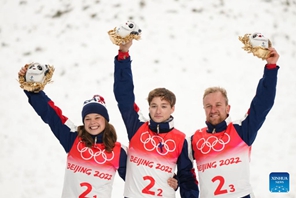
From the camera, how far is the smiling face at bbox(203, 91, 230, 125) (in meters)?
2.56

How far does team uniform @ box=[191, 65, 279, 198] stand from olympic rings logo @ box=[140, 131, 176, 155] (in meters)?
0.15

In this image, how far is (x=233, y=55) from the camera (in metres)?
3.82

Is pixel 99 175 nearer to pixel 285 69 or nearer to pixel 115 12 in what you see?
pixel 115 12

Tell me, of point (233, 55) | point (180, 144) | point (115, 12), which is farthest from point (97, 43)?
point (180, 144)

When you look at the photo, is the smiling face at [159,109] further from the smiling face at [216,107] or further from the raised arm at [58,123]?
the raised arm at [58,123]

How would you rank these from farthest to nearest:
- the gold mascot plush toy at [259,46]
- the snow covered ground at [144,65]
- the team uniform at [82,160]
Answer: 1. the snow covered ground at [144,65]
2. the team uniform at [82,160]
3. the gold mascot plush toy at [259,46]

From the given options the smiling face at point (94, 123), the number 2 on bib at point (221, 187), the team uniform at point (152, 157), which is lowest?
the number 2 on bib at point (221, 187)

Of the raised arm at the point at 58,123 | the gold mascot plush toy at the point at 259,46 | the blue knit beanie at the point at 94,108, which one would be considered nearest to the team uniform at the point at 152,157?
the blue knit beanie at the point at 94,108

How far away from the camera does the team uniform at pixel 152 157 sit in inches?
97.9

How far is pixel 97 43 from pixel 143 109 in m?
0.76

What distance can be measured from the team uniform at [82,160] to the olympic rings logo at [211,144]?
0.45 m

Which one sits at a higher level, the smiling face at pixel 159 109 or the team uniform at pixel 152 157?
the smiling face at pixel 159 109

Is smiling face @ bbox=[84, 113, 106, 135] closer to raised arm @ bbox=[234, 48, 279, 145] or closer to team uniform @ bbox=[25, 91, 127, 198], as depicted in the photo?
team uniform @ bbox=[25, 91, 127, 198]

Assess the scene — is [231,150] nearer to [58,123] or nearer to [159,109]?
[159,109]
